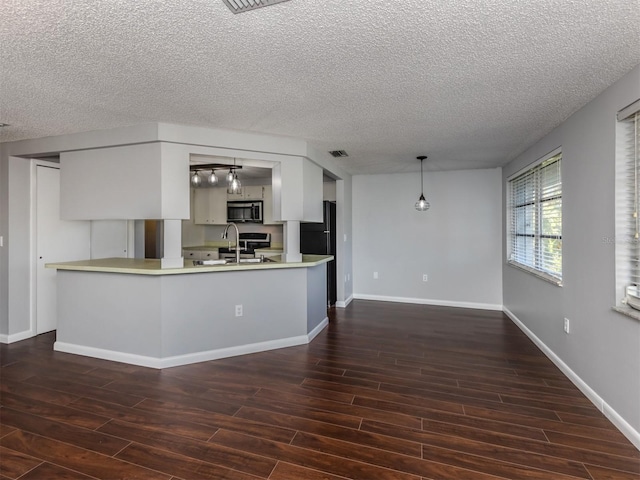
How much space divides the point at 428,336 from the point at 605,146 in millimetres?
2541

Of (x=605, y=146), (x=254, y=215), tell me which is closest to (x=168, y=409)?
(x=605, y=146)

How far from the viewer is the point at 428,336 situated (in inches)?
155

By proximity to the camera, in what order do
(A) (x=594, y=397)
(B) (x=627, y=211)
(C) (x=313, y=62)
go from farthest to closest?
(A) (x=594, y=397) → (B) (x=627, y=211) → (C) (x=313, y=62)

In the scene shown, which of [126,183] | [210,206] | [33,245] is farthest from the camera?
[210,206]

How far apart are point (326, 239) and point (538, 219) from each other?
9.26 ft

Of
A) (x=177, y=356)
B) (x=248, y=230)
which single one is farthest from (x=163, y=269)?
(x=248, y=230)

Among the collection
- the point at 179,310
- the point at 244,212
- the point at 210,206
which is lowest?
the point at 179,310

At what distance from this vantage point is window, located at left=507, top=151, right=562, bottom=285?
10.8 feet

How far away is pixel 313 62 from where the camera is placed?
6.48ft

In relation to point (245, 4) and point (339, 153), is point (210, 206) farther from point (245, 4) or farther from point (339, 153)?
point (245, 4)

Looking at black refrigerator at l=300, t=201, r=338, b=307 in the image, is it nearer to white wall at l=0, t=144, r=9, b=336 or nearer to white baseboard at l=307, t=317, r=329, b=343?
white baseboard at l=307, t=317, r=329, b=343

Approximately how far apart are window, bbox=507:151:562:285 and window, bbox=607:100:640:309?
936mm

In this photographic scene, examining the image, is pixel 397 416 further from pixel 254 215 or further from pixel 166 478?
pixel 254 215

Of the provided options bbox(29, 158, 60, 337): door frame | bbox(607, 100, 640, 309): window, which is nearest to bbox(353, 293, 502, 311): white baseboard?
bbox(607, 100, 640, 309): window
